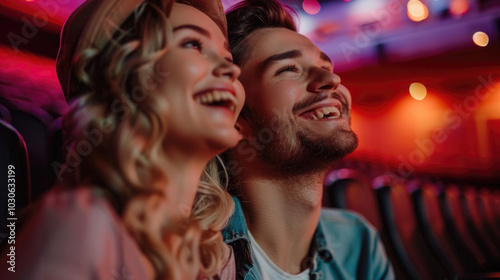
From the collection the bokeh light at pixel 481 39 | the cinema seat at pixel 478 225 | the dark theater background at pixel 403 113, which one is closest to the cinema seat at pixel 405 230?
the dark theater background at pixel 403 113

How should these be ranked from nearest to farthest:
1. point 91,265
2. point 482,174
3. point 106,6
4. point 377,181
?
1. point 91,265
2. point 106,6
3. point 377,181
4. point 482,174

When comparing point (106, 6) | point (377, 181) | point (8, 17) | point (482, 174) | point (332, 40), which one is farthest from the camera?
point (332, 40)

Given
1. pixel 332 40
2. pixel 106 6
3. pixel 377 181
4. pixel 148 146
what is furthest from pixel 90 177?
pixel 332 40

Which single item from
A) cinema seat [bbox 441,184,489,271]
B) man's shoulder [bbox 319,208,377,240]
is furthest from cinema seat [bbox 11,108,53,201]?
cinema seat [bbox 441,184,489,271]

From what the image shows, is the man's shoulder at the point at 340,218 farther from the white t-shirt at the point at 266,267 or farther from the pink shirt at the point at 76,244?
the pink shirt at the point at 76,244

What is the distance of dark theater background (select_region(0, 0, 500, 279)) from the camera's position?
646mm

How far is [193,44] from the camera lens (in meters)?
0.48

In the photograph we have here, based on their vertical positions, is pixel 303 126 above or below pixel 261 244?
above

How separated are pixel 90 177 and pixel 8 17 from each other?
1.28 ft

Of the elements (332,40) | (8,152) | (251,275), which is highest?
(332,40)

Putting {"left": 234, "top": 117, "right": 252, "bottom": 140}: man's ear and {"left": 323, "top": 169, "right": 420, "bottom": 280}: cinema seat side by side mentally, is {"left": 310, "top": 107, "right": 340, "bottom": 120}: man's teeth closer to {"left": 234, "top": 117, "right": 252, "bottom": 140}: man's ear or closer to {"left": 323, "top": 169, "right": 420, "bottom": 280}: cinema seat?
{"left": 234, "top": 117, "right": 252, "bottom": 140}: man's ear

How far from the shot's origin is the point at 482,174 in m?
1.98

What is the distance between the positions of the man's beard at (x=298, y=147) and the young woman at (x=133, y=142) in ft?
0.73

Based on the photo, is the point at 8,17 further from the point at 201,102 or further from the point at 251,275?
the point at 251,275
